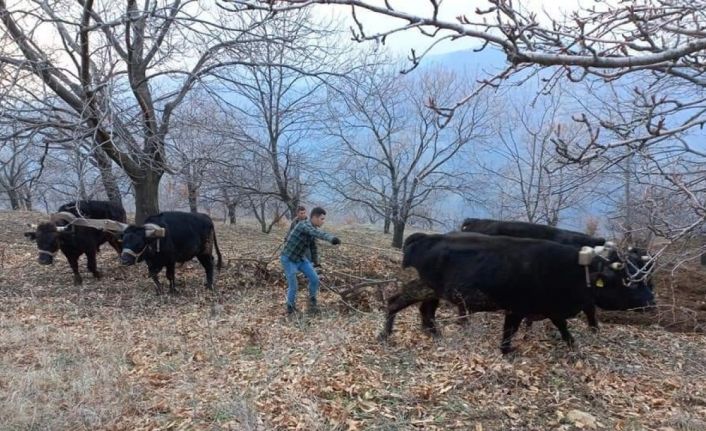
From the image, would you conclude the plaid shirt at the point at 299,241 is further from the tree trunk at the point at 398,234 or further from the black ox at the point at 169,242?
the tree trunk at the point at 398,234

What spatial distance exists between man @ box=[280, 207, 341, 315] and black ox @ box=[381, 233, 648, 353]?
2213 millimetres

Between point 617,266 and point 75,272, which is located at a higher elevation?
point 617,266

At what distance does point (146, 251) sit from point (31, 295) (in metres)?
2.36

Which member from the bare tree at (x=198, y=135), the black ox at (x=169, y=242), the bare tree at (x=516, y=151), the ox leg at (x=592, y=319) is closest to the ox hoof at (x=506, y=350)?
the ox leg at (x=592, y=319)

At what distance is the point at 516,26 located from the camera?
353 cm

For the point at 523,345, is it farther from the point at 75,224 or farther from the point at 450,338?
the point at 75,224

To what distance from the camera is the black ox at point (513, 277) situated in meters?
7.27

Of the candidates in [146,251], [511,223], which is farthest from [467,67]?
[146,251]

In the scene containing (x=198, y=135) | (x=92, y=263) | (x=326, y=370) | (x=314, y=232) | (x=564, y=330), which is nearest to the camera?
(x=326, y=370)

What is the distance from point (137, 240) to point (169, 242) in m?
0.64

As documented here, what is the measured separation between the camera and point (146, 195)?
15.7 m

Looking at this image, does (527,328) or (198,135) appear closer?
(527,328)

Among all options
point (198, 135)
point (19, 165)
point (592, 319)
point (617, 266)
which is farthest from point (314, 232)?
point (19, 165)

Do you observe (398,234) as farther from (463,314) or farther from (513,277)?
(513,277)
